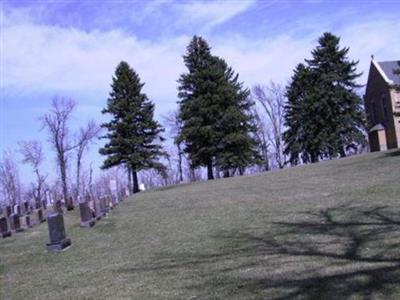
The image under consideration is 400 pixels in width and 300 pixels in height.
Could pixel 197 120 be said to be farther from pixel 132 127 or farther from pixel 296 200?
pixel 296 200

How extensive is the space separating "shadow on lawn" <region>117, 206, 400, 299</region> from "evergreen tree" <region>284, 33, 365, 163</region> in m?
44.3

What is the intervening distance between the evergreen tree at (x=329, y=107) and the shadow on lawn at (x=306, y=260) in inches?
1742

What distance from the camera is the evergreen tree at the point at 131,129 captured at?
171 feet

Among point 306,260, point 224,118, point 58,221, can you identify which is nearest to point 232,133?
point 224,118

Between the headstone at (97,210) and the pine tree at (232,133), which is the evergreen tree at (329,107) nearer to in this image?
the pine tree at (232,133)

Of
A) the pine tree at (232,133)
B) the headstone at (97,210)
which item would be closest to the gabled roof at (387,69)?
the pine tree at (232,133)

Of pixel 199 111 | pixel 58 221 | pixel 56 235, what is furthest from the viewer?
pixel 199 111

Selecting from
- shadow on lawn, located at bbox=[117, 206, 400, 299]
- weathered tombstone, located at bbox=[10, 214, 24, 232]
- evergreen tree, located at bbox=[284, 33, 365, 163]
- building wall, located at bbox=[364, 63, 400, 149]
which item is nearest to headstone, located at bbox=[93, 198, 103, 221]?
weathered tombstone, located at bbox=[10, 214, 24, 232]

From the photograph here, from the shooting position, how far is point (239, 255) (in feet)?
29.6

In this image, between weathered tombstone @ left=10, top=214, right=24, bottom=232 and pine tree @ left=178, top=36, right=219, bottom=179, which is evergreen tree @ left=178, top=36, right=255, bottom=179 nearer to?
pine tree @ left=178, top=36, right=219, bottom=179

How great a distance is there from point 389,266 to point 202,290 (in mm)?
2342

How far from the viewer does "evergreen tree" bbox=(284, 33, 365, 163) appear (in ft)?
179

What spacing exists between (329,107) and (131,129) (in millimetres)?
19281

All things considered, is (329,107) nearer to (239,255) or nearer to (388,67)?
(388,67)
